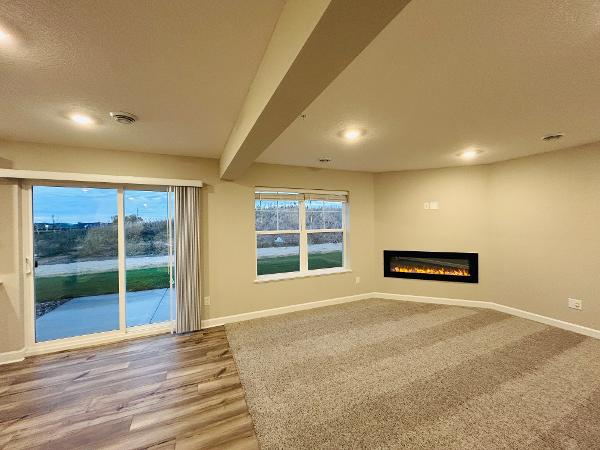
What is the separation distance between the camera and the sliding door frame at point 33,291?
280cm

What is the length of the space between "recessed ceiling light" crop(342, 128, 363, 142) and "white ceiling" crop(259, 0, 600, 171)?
0.09m

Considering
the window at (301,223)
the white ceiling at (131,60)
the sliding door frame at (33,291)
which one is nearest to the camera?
the white ceiling at (131,60)

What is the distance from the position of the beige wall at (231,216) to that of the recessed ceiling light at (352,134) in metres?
1.49

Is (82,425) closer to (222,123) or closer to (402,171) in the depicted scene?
(222,123)

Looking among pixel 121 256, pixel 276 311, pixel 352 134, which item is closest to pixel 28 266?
pixel 121 256

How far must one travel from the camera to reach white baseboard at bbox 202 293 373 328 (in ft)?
11.7

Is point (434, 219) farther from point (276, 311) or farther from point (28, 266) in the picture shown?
point (28, 266)

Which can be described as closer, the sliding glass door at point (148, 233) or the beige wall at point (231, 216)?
the beige wall at point (231, 216)

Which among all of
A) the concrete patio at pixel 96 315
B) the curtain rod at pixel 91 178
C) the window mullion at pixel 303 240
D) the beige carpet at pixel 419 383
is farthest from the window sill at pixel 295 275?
the curtain rod at pixel 91 178

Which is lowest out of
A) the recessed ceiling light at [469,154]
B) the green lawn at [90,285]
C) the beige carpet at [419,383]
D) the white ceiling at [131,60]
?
the beige carpet at [419,383]

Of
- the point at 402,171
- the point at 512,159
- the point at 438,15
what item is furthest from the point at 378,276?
the point at 438,15

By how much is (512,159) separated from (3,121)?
6.24m

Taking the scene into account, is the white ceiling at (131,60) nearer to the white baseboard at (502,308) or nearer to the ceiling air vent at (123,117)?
the ceiling air vent at (123,117)

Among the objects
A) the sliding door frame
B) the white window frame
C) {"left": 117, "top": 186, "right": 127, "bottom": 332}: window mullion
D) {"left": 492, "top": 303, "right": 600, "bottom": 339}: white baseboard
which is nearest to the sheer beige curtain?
the sliding door frame
